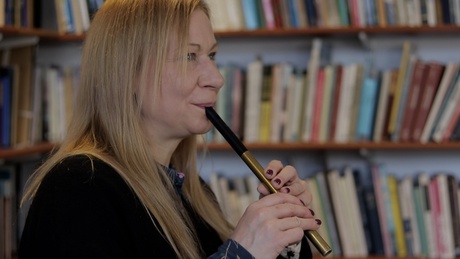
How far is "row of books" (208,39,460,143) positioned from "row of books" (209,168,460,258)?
0.15 meters

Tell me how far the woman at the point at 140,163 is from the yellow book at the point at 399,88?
4.00 ft

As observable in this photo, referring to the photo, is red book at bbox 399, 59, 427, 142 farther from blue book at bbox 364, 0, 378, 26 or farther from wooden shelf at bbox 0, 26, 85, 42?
wooden shelf at bbox 0, 26, 85, 42

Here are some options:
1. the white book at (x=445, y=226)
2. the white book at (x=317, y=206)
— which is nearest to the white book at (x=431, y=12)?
the white book at (x=445, y=226)

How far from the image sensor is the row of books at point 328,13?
8.59ft

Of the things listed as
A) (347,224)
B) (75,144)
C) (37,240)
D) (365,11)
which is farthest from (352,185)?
(37,240)

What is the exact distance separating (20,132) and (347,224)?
1.12 metres

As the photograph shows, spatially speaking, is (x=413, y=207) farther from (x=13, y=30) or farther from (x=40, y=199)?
(x=40, y=199)

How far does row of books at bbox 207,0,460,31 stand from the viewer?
103 inches

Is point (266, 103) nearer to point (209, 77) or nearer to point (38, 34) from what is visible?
point (38, 34)

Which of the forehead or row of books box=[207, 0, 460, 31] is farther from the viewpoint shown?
row of books box=[207, 0, 460, 31]

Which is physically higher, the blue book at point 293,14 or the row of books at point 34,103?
the blue book at point 293,14

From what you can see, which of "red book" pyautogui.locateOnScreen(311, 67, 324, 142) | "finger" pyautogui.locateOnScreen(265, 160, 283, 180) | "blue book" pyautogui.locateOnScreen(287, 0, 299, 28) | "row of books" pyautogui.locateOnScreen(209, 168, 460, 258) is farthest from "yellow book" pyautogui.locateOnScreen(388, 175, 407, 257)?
"finger" pyautogui.locateOnScreen(265, 160, 283, 180)

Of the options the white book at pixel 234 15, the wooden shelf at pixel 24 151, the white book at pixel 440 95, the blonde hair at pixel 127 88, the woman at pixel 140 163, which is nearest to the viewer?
the woman at pixel 140 163

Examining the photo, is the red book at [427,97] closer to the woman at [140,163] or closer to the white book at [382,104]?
the white book at [382,104]
